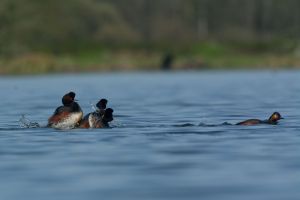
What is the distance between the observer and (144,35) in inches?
4902

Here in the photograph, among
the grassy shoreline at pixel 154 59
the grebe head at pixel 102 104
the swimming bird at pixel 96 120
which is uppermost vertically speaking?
the grassy shoreline at pixel 154 59

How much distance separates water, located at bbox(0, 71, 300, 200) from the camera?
1559cm

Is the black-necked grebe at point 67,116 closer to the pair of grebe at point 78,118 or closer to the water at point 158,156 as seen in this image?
the pair of grebe at point 78,118

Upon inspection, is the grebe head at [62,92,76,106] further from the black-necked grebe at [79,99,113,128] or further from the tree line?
the tree line

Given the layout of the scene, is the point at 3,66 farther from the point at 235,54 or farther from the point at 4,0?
the point at 235,54

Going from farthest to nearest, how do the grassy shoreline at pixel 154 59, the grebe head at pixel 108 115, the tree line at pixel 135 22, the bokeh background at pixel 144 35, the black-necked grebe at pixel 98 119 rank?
the tree line at pixel 135 22 < the bokeh background at pixel 144 35 < the grassy shoreline at pixel 154 59 < the black-necked grebe at pixel 98 119 < the grebe head at pixel 108 115

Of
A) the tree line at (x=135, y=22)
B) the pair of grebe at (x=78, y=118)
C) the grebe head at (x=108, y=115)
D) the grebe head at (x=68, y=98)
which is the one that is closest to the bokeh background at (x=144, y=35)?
the tree line at (x=135, y=22)

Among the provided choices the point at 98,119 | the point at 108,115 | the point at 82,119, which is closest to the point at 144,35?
the point at 82,119

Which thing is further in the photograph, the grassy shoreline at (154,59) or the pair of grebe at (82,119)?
the grassy shoreline at (154,59)

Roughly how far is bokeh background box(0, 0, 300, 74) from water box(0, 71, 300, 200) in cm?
5025

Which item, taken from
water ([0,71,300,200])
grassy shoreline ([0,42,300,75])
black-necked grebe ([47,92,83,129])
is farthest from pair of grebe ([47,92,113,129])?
grassy shoreline ([0,42,300,75])

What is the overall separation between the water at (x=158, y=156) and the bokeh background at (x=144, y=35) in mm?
50245

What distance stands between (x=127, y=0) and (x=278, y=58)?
56.0m

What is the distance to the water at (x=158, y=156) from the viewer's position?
1559 cm
